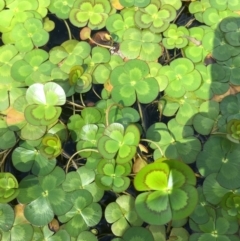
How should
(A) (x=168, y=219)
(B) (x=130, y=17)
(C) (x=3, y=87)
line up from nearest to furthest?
(A) (x=168, y=219) < (C) (x=3, y=87) < (B) (x=130, y=17)

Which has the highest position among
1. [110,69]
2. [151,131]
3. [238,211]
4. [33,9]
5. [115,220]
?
[33,9]

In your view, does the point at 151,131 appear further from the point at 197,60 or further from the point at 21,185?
the point at 21,185

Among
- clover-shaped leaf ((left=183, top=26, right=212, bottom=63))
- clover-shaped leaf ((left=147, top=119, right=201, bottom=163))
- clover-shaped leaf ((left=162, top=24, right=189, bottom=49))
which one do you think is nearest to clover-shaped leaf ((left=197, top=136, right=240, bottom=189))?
clover-shaped leaf ((left=147, top=119, right=201, bottom=163))

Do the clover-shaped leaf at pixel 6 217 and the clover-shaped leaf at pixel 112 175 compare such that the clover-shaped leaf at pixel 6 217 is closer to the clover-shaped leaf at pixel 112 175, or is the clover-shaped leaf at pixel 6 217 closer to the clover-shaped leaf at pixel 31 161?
the clover-shaped leaf at pixel 31 161

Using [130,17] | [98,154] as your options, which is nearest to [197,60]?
[130,17]

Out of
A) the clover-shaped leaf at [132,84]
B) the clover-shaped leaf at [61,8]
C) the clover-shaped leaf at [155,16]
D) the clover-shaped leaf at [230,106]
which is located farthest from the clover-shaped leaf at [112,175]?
the clover-shaped leaf at [61,8]

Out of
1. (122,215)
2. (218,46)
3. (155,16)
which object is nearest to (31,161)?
(122,215)

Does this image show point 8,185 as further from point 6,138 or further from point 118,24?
point 118,24
